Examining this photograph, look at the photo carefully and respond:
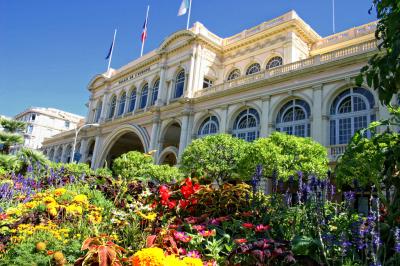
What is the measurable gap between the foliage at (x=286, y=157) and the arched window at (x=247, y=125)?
7.77 metres

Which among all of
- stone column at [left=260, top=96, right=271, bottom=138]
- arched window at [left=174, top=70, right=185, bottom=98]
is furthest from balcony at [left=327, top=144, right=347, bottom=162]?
arched window at [left=174, top=70, right=185, bottom=98]

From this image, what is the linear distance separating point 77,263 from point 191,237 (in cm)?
151

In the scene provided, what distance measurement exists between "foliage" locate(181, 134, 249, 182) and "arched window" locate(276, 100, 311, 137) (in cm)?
443

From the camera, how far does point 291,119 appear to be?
2184 cm

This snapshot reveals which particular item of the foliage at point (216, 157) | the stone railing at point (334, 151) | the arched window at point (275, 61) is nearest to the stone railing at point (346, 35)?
the arched window at point (275, 61)

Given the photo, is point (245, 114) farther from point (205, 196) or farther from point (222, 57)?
point (205, 196)

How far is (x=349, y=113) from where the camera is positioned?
749 inches

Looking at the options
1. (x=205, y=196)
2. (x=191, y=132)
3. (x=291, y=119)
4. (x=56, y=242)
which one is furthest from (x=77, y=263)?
(x=191, y=132)

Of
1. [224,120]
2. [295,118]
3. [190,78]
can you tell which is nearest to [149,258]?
[295,118]

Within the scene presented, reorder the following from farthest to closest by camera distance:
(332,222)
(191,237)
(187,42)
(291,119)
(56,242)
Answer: (187,42) → (291,119) → (332,222) → (191,237) → (56,242)

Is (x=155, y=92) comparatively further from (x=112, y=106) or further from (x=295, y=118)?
(x=295, y=118)

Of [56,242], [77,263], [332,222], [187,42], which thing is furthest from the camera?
[187,42]

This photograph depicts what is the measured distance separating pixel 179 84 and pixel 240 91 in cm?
853

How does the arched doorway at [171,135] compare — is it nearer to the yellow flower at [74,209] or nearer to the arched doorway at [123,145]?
the arched doorway at [123,145]
